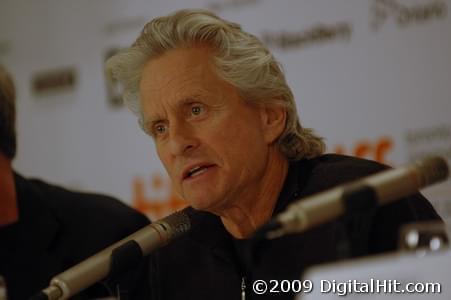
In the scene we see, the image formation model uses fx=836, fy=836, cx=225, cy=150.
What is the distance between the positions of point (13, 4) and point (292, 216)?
311 centimetres

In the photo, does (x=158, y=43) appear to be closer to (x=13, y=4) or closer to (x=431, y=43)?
(x=431, y=43)

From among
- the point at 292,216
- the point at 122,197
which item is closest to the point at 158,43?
the point at 292,216

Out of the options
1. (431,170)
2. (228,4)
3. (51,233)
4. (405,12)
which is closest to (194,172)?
(431,170)

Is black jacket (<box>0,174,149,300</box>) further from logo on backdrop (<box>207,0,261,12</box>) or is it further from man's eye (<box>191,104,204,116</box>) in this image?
logo on backdrop (<box>207,0,261,12</box>)

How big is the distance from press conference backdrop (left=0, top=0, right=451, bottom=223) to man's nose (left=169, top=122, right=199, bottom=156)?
107 cm

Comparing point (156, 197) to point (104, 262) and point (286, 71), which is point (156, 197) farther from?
point (104, 262)

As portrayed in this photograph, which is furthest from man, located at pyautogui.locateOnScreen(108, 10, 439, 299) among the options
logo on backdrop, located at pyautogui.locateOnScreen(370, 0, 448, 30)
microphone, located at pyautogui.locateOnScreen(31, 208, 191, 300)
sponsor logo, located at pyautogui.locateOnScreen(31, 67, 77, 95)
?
sponsor logo, located at pyautogui.locateOnScreen(31, 67, 77, 95)

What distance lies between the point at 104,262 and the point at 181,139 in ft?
1.08

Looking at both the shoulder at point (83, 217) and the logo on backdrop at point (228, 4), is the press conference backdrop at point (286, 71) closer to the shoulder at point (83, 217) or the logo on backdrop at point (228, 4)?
the logo on backdrop at point (228, 4)

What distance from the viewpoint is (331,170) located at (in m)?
1.78

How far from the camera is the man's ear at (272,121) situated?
6.24ft

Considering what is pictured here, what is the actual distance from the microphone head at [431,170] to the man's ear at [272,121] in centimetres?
64

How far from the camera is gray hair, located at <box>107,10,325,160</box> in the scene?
1840 millimetres

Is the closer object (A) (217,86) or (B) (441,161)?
(B) (441,161)
